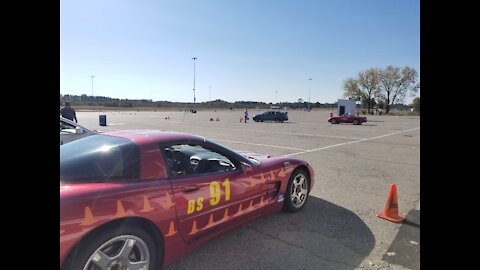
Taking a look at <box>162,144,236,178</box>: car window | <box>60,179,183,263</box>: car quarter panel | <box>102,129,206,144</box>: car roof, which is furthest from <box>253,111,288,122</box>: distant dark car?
<box>60,179,183,263</box>: car quarter panel

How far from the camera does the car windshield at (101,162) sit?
8.36ft

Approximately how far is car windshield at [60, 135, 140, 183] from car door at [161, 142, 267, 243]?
35 cm

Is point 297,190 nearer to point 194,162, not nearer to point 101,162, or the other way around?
point 194,162

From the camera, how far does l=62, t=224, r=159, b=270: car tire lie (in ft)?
7.15

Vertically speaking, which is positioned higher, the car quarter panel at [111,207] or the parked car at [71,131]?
the parked car at [71,131]

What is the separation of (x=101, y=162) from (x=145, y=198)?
53 centimetres

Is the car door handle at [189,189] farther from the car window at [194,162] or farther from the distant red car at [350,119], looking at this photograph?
the distant red car at [350,119]

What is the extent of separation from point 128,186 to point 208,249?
128cm

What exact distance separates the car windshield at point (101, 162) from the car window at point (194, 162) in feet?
1.13

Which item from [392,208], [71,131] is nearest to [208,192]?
[392,208]

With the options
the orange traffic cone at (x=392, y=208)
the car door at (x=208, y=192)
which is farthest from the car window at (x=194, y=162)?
the orange traffic cone at (x=392, y=208)
